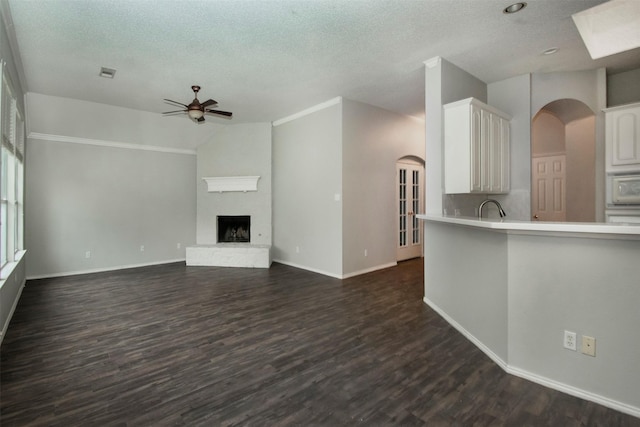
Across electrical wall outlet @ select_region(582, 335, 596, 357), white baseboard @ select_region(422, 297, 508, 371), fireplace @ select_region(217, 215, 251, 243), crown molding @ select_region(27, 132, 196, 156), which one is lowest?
white baseboard @ select_region(422, 297, 508, 371)

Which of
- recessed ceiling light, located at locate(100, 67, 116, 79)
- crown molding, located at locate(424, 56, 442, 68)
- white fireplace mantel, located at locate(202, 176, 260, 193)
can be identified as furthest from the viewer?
white fireplace mantel, located at locate(202, 176, 260, 193)

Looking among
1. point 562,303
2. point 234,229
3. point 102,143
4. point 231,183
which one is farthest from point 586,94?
point 102,143

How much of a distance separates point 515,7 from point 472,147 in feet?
4.17

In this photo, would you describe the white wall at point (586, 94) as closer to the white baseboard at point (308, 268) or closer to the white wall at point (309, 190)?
the white wall at point (309, 190)

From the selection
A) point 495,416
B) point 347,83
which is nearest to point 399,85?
point 347,83

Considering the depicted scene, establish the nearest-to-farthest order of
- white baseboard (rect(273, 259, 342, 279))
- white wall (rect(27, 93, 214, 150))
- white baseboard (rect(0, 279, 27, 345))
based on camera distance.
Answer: white baseboard (rect(0, 279, 27, 345)), white wall (rect(27, 93, 214, 150)), white baseboard (rect(273, 259, 342, 279))

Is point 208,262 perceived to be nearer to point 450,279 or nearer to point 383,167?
point 383,167

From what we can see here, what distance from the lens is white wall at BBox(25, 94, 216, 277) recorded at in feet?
16.7

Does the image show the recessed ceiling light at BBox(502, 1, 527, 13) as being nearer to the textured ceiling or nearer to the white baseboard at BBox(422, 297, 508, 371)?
the textured ceiling

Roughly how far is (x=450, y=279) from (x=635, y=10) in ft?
8.33

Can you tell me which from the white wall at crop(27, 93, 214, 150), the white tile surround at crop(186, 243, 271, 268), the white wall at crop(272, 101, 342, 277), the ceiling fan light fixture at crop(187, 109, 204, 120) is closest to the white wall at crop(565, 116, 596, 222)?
the white wall at crop(272, 101, 342, 277)

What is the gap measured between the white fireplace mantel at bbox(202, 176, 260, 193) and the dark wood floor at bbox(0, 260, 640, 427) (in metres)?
2.91

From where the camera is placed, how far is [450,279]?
3164mm

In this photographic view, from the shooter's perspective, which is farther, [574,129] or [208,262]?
[208,262]
